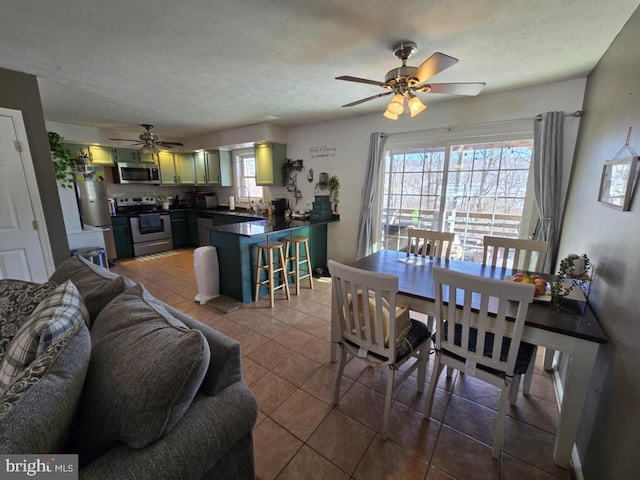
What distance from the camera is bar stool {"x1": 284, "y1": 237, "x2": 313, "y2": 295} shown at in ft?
11.5

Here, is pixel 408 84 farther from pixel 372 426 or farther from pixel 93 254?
pixel 93 254

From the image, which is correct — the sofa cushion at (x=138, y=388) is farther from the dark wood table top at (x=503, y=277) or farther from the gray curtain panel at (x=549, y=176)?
the gray curtain panel at (x=549, y=176)

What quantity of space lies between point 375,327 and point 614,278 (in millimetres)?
1216

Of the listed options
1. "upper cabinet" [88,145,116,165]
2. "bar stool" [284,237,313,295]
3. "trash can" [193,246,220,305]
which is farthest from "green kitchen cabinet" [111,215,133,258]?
"bar stool" [284,237,313,295]

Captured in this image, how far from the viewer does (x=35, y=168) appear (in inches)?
97.8

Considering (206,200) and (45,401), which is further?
(206,200)

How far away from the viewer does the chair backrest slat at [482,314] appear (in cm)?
125

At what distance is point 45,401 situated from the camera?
2.19 ft

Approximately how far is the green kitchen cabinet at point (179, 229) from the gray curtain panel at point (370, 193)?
4.17 metres

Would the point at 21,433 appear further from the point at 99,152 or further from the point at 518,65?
the point at 99,152

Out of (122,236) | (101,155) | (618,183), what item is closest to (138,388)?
(618,183)

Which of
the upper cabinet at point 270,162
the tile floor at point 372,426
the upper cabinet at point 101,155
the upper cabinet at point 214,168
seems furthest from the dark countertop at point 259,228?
the upper cabinet at point 101,155

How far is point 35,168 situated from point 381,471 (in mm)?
3664

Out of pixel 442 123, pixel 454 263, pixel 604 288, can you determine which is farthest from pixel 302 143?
pixel 604 288
